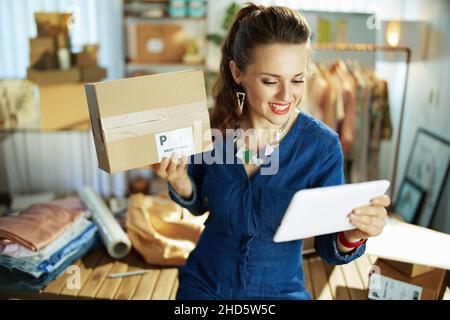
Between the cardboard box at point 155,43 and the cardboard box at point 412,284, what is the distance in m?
2.52

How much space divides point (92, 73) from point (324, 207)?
7.35 feet

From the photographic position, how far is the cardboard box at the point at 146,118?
3.34 ft

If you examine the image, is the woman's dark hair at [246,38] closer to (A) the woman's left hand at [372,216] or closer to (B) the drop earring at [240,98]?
(B) the drop earring at [240,98]

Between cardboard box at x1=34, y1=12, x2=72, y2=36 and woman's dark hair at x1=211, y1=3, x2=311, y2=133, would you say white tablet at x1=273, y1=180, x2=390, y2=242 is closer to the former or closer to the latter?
woman's dark hair at x1=211, y1=3, x2=311, y2=133

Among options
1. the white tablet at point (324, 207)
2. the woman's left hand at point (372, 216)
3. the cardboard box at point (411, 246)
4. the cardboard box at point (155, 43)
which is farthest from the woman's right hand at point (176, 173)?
the cardboard box at point (155, 43)

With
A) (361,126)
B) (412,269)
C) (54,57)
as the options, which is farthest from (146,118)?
(361,126)

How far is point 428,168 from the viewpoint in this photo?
2734 millimetres

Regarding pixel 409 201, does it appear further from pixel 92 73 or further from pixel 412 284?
pixel 92 73

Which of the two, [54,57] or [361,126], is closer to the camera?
[54,57]

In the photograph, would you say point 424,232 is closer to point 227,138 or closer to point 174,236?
point 227,138
